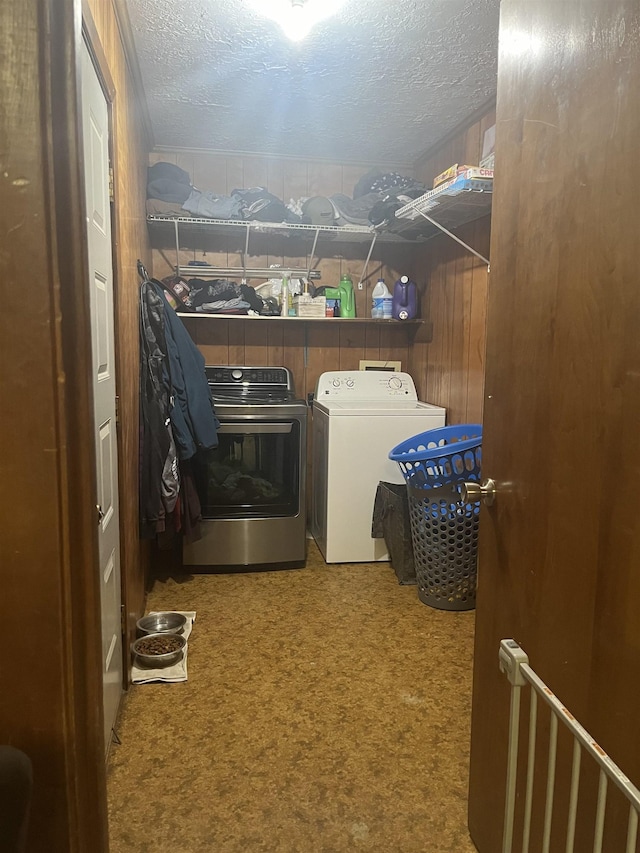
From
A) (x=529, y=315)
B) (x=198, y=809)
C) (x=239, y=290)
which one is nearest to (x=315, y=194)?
(x=239, y=290)

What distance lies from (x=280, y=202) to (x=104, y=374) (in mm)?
1992

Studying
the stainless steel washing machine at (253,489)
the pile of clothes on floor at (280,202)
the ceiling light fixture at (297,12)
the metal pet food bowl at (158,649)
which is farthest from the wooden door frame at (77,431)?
the pile of clothes on floor at (280,202)

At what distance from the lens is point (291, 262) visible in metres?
3.74

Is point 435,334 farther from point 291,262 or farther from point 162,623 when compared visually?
point 162,623

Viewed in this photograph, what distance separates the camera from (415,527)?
2.82 meters

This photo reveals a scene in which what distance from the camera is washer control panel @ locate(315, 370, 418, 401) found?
3674mm

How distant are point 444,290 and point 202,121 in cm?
155

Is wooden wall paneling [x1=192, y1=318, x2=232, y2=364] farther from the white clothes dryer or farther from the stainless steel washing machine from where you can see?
the white clothes dryer

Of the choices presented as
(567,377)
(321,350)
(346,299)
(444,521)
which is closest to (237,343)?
(321,350)

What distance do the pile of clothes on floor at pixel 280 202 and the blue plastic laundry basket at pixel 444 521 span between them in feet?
4.45

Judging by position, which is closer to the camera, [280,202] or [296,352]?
[280,202]

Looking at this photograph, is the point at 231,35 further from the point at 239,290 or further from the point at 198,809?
the point at 198,809

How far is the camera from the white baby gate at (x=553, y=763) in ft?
2.46

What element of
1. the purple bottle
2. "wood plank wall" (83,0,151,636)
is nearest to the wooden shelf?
the purple bottle
